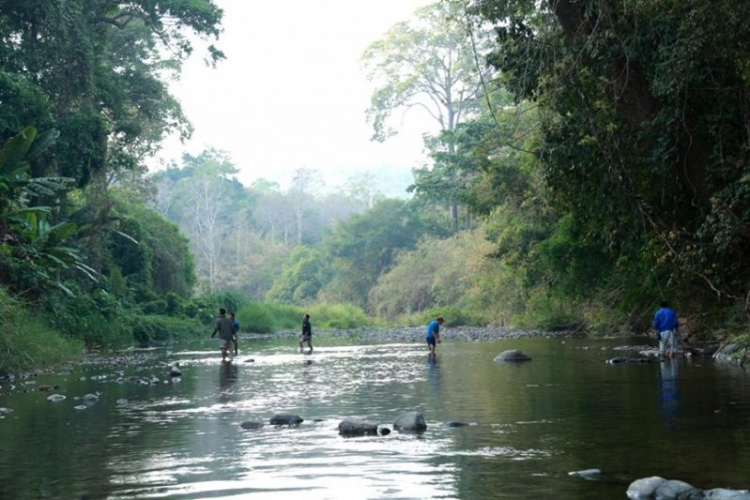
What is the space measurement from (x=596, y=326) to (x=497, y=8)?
19.7 m

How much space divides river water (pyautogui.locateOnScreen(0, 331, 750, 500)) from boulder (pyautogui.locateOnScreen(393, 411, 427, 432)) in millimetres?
211

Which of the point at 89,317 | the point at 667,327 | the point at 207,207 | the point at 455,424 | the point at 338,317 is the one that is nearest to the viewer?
the point at 455,424

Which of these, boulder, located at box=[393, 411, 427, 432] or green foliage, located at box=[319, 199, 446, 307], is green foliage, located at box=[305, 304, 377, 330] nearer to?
green foliage, located at box=[319, 199, 446, 307]

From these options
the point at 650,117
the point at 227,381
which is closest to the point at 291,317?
the point at 227,381

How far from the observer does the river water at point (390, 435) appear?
348 inches

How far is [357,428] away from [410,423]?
67 centimetres

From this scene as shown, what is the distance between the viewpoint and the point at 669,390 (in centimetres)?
1560

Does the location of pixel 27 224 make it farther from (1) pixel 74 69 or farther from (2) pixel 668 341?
(2) pixel 668 341

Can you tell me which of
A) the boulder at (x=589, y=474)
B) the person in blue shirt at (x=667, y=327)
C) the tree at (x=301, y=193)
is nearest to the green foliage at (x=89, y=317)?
the person in blue shirt at (x=667, y=327)

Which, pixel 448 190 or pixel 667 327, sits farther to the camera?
pixel 448 190

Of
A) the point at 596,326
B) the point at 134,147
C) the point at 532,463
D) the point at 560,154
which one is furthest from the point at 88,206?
the point at 532,463

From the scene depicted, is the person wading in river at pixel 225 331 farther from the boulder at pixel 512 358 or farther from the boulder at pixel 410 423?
the boulder at pixel 410 423

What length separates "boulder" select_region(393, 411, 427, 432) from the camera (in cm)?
1211

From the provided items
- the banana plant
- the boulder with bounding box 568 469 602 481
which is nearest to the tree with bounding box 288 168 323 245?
the banana plant
